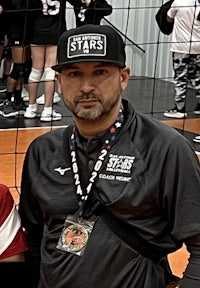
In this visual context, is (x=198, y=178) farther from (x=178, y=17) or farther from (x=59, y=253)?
(x=178, y=17)

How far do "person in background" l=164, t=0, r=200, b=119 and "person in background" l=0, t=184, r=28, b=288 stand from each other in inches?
136

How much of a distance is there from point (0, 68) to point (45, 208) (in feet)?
15.8

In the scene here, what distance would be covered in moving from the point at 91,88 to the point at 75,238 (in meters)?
0.31

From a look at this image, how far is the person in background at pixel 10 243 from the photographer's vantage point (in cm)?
145

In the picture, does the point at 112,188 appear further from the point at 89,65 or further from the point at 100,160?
the point at 89,65

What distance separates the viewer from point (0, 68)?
6047mm

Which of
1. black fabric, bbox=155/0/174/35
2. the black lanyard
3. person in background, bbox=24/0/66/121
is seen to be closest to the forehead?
the black lanyard

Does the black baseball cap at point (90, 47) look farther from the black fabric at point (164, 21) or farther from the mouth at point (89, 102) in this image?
the black fabric at point (164, 21)

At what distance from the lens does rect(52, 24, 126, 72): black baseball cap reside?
50.3 inches

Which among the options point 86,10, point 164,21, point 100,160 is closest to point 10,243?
point 100,160

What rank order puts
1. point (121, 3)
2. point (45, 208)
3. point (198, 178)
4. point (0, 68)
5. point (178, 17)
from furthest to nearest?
point (121, 3) < point (0, 68) < point (178, 17) < point (45, 208) < point (198, 178)

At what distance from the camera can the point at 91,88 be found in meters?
1.29

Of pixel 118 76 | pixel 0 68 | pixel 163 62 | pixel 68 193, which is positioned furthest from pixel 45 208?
pixel 163 62

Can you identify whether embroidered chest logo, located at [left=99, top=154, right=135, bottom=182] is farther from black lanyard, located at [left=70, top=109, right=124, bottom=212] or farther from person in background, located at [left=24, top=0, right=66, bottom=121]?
person in background, located at [left=24, top=0, right=66, bottom=121]
